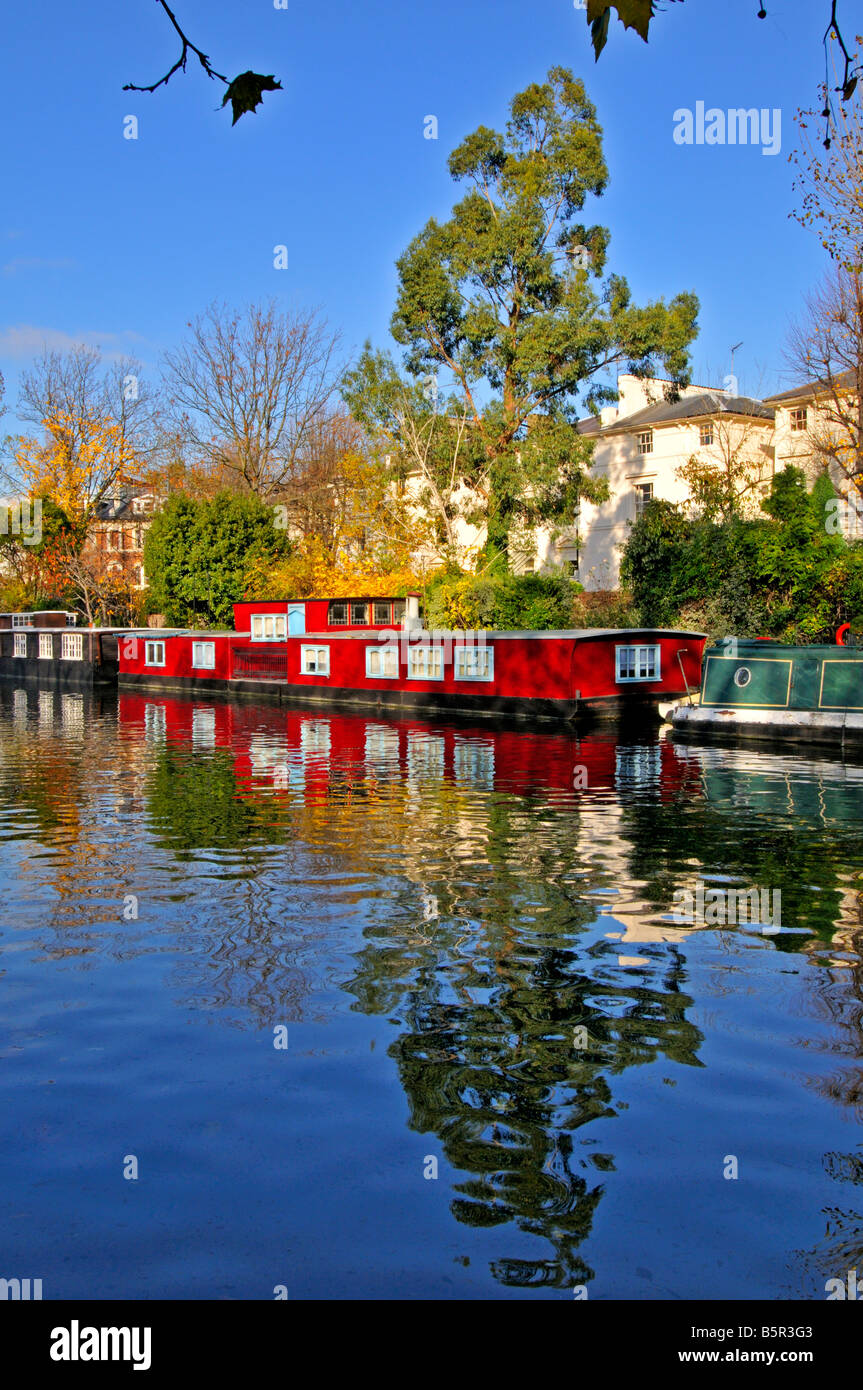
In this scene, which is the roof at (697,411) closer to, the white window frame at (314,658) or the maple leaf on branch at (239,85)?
the white window frame at (314,658)

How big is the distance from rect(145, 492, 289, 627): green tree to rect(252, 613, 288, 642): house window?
9.38 meters

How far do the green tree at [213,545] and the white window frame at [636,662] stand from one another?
948 inches

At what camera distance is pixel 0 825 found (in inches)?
561

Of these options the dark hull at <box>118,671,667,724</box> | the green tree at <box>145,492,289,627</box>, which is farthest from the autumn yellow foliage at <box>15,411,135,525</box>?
the dark hull at <box>118,671,667,724</box>

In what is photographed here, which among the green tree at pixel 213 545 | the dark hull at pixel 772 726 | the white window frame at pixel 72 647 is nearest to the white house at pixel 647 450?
the green tree at pixel 213 545

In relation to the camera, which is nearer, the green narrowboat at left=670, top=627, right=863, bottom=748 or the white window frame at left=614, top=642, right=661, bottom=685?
the green narrowboat at left=670, top=627, right=863, bottom=748

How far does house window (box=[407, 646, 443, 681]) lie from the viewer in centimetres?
3158

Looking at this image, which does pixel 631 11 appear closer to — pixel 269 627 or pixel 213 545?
pixel 269 627

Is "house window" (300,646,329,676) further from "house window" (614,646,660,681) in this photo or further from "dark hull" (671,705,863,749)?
"dark hull" (671,705,863,749)

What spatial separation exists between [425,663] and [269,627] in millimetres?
9952

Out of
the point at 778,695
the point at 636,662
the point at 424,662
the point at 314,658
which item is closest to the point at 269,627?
the point at 314,658

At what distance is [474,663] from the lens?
30.4 meters

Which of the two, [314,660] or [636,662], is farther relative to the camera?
[314,660]
